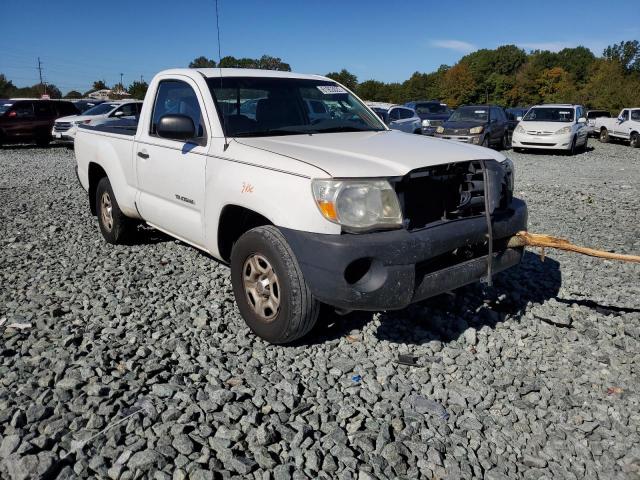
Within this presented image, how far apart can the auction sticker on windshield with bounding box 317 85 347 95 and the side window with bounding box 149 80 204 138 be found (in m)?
1.14

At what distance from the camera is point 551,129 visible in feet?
55.5

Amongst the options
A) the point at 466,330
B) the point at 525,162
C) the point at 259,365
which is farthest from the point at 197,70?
the point at 525,162

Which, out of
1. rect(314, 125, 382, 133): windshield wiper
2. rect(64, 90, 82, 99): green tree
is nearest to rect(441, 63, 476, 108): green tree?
rect(64, 90, 82, 99): green tree

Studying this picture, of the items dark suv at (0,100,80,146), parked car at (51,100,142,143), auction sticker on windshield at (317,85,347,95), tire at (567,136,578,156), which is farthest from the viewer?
dark suv at (0,100,80,146)

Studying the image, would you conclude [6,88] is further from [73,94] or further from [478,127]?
[478,127]

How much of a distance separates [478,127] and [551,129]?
93.5 inches

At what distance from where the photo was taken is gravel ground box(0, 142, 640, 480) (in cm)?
250

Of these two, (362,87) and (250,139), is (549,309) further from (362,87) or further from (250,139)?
(362,87)

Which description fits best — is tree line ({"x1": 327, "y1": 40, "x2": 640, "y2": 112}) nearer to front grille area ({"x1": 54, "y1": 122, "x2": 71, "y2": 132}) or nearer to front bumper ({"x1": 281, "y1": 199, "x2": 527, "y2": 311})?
front grille area ({"x1": 54, "y1": 122, "x2": 71, "y2": 132})

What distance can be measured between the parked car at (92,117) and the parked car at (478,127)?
10455 mm

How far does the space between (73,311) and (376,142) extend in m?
2.67

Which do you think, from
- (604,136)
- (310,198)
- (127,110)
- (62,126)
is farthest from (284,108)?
(604,136)

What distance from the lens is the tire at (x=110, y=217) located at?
5551mm

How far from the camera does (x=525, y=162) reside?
15312 mm
